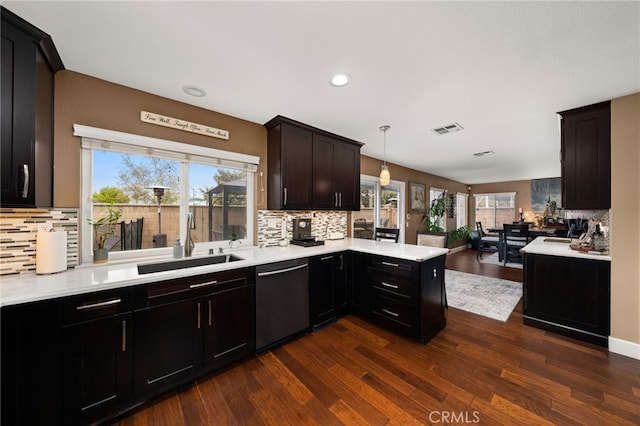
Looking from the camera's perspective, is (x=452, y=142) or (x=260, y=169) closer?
(x=260, y=169)

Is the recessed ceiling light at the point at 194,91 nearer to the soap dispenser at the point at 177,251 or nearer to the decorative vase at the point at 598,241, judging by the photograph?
the soap dispenser at the point at 177,251

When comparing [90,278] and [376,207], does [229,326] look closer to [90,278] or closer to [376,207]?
[90,278]

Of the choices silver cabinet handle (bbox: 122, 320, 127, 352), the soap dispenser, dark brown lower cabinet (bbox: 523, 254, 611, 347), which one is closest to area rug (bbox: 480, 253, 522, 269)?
dark brown lower cabinet (bbox: 523, 254, 611, 347)

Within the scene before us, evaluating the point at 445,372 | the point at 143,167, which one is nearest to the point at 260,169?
the point at 143,167

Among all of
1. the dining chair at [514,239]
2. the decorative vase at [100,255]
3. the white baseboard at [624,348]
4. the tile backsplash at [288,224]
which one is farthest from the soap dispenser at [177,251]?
the dining chair at [514,239]

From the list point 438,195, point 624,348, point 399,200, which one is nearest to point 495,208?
point 438,195

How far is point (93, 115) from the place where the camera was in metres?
1.98

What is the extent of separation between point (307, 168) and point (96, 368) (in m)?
2.59

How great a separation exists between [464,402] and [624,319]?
6.61 ft

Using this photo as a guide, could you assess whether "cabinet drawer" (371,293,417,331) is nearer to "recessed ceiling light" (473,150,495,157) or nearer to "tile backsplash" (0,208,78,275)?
"tile backsplash" (0,208,78,275)

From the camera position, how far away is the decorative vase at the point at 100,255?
1943mm

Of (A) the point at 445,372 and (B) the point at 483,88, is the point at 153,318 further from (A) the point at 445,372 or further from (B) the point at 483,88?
(B) the point at 483,88

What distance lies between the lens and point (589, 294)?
2430mm

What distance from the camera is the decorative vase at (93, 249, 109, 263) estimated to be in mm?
1943
